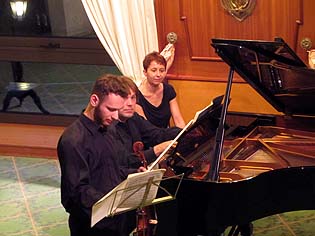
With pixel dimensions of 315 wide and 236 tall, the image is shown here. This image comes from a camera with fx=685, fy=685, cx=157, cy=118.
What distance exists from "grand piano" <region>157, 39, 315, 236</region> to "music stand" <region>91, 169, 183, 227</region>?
12.2 inches

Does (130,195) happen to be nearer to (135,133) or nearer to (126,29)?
(135,133)

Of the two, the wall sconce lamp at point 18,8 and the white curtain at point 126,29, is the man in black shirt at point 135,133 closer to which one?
the white curtain at point 126,29

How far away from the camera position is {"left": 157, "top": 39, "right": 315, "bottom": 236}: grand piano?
336 centimetres

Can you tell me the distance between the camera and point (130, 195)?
2.95 meters

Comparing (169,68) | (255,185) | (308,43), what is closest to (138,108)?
(169,68)

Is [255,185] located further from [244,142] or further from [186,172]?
[244,142]

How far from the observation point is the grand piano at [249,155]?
132 inches

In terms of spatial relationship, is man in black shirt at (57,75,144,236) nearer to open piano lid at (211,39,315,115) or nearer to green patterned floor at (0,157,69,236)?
open piano lid at (211,39,315,115)

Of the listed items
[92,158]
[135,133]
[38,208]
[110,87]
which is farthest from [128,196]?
[38,208]

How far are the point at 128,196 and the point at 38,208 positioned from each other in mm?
2438

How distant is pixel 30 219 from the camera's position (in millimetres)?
5027

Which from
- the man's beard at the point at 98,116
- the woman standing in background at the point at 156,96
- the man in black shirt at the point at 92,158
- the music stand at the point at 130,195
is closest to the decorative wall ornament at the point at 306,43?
the woman standing in background at the point at 156,96

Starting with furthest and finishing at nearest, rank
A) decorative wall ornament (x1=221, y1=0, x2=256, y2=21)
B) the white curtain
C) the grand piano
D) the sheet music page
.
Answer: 1. the white curtain
2. decorative wall ornament (x1=221, y1=0, x2=256, y2=21)
3. the grand piano
4. the sheet music page

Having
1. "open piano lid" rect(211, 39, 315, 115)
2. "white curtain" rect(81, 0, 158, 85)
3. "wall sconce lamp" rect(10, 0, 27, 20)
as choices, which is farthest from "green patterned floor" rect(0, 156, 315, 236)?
"wall sconce lamp" rect(10, 0, 27, 20)
